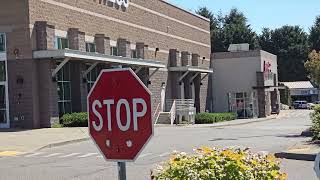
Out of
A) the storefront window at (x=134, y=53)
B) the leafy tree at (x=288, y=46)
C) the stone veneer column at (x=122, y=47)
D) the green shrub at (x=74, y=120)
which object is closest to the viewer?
the green shrub at (x=74, y=120)

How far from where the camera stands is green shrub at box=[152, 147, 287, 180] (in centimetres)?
509

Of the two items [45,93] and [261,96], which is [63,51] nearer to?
[45,93]

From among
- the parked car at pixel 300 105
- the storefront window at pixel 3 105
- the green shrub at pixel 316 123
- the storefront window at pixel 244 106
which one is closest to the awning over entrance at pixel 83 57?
the storefront window at pixel 3 105

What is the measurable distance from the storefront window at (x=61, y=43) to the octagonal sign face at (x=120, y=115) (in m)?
28.4

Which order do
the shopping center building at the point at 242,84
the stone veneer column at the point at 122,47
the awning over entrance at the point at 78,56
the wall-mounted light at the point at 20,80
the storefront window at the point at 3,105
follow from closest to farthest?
1. the awning over entrance at the point at 78,56
2. the wall-mounted light at the point at 20,80
3. the storefront window at the point at 3,105
4. the stone veneer column at the point at 122,47
5. the shopping center building at the point at 242,84

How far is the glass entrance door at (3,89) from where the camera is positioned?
101 ft

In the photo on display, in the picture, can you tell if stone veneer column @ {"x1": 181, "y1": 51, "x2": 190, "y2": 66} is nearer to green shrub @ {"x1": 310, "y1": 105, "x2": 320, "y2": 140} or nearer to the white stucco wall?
the white stucco wall

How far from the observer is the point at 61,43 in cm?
3316

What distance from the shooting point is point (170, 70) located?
51094 millimetres

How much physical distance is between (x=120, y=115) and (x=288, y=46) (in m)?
96.1

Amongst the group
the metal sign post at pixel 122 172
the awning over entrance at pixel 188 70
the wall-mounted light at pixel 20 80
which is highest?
the awning over entrance at pixel 188 70

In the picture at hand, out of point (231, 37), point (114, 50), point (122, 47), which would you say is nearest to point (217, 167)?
point (114, 50)

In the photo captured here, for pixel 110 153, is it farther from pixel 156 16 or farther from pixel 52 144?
pixel 156 16

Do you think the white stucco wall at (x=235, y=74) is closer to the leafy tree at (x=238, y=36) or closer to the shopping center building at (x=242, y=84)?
the shopping center building at (x=242, y=84)
